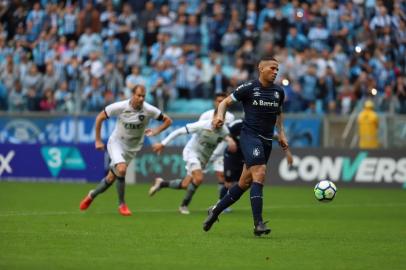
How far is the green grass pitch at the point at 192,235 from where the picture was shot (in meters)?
10.4

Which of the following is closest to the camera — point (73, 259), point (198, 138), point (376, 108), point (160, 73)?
point (73, 259)

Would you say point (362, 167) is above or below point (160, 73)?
below

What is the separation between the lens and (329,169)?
26.4 meters

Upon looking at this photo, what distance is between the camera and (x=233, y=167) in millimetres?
18609

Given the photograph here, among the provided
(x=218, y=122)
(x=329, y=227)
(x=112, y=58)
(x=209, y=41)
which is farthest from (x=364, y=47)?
(x=218, y=122)

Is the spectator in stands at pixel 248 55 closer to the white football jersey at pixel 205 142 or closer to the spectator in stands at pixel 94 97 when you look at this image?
the spectator in stands at pixel 94 97

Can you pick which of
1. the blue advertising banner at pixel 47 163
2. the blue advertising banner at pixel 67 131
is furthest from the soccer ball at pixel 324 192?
the blue advertising banner at pixel 47 163

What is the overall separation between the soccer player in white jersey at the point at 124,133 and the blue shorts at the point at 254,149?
365cm

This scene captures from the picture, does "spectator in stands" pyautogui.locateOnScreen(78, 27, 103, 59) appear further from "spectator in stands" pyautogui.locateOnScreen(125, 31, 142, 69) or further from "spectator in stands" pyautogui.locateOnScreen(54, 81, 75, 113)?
"spectator in stands" pyautogui.locateOnScreen(54, 81, 75, 113)

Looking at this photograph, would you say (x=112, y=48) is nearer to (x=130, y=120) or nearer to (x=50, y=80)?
(x=50, y=80)

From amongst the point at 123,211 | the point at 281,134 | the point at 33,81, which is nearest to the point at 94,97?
the point at 33,81

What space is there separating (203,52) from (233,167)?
11286 mm

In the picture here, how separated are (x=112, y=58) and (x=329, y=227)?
15.2 meters

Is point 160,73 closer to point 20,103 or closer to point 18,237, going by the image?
point 20,103
